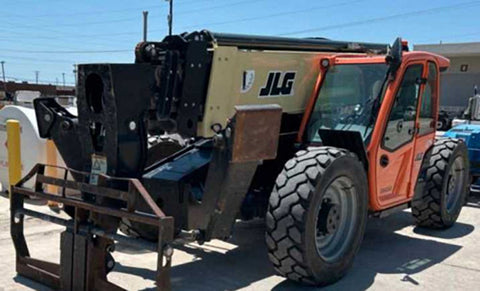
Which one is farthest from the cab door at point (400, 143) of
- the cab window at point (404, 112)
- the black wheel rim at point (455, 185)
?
the black wheel rim at point (455, 185)

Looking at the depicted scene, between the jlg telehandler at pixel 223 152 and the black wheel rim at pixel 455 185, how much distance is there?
193 cm

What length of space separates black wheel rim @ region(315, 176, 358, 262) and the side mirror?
1.44m

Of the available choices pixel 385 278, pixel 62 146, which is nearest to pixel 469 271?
pixel 385 278

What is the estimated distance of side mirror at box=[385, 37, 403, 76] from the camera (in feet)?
17.9

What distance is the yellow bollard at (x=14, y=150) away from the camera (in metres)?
7.54

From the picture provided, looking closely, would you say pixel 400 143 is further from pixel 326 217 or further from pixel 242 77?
pixel 242 77

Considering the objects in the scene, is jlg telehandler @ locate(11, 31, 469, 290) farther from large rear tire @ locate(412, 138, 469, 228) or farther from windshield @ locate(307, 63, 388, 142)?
large rear tire @ locate(412, 138, 469, 228)

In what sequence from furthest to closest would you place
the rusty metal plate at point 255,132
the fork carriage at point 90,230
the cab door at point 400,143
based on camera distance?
the cab door at point 400,143, the rusty metal plate at point 255,132, the fork carriage at point 90,230

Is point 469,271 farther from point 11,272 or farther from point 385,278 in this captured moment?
point 11,272

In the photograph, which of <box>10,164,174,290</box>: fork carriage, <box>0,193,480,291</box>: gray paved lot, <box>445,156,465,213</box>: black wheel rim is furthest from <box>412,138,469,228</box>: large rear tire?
<box>10,164,174,290</box>: fork carriage

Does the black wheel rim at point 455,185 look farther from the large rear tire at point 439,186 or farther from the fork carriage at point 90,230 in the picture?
the fork carriage at point 90,230

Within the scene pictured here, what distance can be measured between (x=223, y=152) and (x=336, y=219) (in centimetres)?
147

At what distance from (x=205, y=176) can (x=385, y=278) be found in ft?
6.74

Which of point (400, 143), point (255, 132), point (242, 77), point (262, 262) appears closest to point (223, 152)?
point (255, 132)
